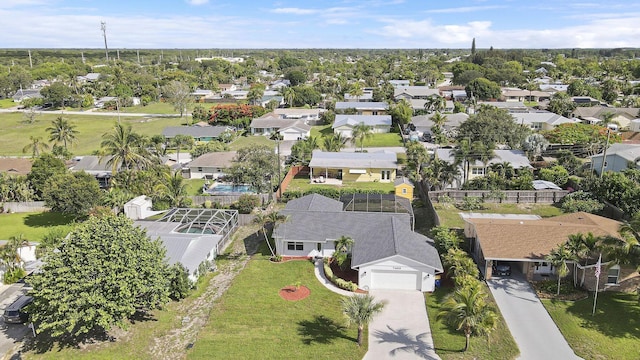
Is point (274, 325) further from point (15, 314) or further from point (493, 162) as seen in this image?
point (493, 162)

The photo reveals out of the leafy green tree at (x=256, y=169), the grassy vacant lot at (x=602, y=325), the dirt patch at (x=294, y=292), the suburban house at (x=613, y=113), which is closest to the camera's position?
the grassy vacant lot at (x=602, y=325)

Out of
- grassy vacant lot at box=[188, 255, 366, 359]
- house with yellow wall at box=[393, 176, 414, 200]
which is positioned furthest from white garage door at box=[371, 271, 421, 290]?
house with yellow wall at box=[393, 176, 414, 200]

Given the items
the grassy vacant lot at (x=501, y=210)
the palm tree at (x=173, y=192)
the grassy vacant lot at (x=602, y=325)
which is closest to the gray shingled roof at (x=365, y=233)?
the grassy vacant lot at (x=501, y=210)

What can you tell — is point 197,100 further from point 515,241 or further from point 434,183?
point 515,241

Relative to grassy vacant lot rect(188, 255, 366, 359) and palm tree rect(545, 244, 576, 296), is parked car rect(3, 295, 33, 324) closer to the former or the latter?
grassy vacant lot rect(188, 255, 366, 359)

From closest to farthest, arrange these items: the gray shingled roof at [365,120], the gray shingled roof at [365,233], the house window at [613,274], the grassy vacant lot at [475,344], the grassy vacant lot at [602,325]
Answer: the grassy vacant lot at [475,344] < the grassy vacant lot at [602,325] < the house window at [613,274] < the gray shingled roof at [365,233] < the gray shingled roof at [365,120]

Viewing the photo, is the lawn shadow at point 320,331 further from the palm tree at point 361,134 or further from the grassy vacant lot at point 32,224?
the palm tree at point 361,134
